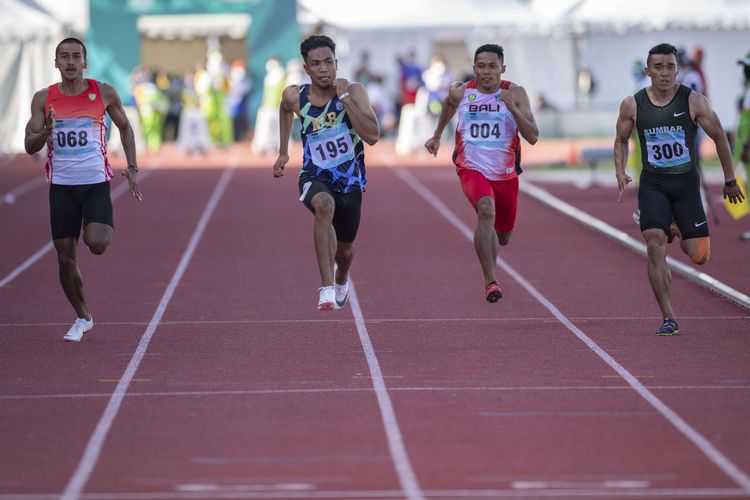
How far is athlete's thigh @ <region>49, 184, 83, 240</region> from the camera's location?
34.1 feet

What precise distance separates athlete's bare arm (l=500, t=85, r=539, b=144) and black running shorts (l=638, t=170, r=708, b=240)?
1.03 meters

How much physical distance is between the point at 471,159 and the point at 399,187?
1344cm

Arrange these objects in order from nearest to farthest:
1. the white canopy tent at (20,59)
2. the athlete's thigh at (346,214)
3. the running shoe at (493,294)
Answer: the athlete's thigh at (346,214) < the running shoe at (493,294) < the white canopy tent at (20,59)

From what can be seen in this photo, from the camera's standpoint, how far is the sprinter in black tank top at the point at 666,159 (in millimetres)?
10312

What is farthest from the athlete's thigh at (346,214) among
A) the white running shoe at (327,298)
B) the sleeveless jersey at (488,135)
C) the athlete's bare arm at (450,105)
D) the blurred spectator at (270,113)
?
the blurred spectator at (270,113)

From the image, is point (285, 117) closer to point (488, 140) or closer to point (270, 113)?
point (488, 140)

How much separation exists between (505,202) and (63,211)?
326cm

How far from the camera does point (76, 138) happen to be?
1037cm

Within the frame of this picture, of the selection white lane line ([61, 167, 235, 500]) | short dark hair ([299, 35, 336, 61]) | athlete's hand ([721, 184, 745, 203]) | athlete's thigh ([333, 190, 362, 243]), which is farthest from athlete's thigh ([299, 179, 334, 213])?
athlete's hand ([721, 184, 745, 203])

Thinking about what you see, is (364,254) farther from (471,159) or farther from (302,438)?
(302,438)

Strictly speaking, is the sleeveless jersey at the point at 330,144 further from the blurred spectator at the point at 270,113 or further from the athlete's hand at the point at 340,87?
the blurred spectator at the point at 270,113

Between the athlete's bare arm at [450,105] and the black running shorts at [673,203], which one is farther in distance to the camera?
the athlete's bare arm at [450,105]

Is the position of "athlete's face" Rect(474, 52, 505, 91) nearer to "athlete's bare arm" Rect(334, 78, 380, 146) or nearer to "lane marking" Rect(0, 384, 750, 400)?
"athlete's bare arm" Rect(334, 78, 380, 146)

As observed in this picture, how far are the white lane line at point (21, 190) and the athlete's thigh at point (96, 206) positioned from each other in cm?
1299
